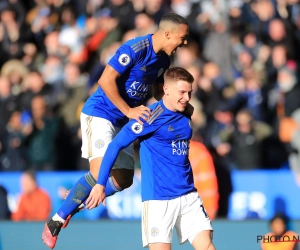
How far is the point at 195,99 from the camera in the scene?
38.4 feet

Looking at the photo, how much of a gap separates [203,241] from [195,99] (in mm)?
5258

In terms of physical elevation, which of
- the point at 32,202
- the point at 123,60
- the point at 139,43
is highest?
the point at 139,43

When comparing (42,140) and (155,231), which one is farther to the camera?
(42,140)

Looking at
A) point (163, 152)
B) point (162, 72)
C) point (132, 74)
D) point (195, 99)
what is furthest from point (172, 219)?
point (195, 99)

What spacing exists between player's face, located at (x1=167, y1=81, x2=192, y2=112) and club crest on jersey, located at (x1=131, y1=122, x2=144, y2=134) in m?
0.34

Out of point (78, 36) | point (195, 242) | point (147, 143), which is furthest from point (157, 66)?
point (78, 36)

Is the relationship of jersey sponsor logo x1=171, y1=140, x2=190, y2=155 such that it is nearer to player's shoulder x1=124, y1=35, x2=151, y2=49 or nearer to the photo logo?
player's shoulder x1=124, y1=35, x2=151, y2=49

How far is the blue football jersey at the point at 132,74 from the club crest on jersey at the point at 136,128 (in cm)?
68

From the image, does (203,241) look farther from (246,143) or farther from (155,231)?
(246,143)

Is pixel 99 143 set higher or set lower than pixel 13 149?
higher

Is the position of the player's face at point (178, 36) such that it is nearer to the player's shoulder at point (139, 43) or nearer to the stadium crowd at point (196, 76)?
the player's shoulder at point (139, 43)

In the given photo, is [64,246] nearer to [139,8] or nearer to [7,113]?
[7,113]

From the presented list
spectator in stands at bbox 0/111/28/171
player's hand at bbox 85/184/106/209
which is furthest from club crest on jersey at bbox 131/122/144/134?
spectator in stands at bbox 0/111/28/171

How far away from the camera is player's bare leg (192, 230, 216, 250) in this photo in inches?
261
